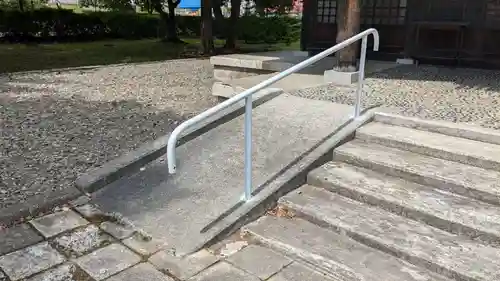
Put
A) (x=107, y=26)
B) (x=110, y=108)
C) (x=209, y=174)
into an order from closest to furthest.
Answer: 1. (x=209, y=174)
2. (x=110, y=108)
3. (x=107, y=26)

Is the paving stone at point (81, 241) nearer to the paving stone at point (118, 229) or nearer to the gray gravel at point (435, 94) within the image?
the paving stone at point (118, 229)

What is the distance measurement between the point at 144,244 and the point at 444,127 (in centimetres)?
251

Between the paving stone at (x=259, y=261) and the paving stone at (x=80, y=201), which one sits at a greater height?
the paving stone at (x=80, y=201)

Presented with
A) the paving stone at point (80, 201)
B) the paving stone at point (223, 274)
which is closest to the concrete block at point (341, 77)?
the paving stone at point (80, 201)

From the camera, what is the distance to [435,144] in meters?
3.36

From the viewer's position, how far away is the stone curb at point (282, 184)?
287 cm

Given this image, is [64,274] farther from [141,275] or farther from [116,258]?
[141,275]

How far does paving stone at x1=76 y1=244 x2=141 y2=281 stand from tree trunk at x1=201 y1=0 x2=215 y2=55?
10.4 metres

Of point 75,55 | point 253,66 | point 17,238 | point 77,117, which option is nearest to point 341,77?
point 253,66

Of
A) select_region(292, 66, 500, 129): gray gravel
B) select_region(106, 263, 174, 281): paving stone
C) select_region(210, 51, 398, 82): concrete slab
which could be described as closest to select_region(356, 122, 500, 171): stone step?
select_region(292, 66, 500, 129): gray gravel

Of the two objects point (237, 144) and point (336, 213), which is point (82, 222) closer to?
point (237, 144)

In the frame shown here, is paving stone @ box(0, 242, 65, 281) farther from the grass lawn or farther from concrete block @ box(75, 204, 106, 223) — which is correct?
the grass lawn

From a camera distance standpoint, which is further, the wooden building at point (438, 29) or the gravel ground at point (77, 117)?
the wooden building at point (438, 29)

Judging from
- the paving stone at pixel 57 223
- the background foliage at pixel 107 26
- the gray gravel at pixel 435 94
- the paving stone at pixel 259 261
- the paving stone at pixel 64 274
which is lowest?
the paving stone at pixel 64 274
